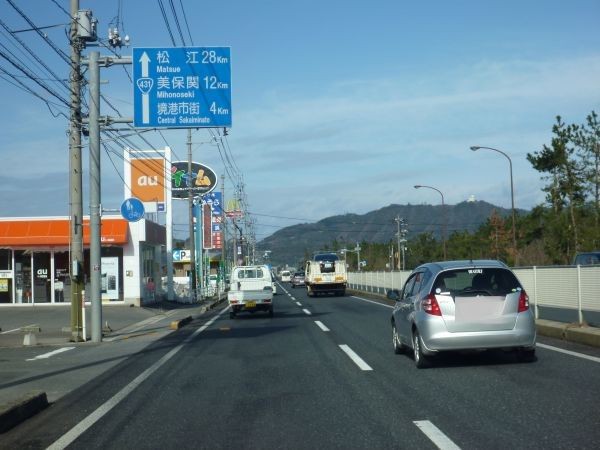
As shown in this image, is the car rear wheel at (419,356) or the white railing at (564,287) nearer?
the car rear wheel at (419,356)

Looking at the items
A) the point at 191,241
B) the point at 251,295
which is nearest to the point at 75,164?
the point at 251,295

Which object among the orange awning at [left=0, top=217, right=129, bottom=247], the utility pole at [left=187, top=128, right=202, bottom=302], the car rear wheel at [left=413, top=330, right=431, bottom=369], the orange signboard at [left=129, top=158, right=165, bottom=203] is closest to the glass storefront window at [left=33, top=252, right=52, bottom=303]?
the orange awning at [left=0, top=217, right=129, bottom=247]

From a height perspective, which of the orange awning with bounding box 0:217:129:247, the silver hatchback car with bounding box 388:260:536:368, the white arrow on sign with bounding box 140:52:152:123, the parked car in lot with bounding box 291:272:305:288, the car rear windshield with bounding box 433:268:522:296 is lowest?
the parked car in lot with bounding box 291:272:305:288

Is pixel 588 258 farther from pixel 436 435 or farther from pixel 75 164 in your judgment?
pixel 436 435

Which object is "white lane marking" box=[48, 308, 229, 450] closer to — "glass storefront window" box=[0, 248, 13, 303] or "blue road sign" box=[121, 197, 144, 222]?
"blue road sign" box=[121, 197, 144, 222]

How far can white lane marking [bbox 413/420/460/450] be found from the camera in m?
6.35

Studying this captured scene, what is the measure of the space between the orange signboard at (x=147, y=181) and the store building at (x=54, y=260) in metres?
3.07

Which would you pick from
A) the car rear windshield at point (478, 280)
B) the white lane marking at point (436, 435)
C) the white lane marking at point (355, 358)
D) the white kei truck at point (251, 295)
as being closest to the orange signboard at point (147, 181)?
the white kei truck at point (251, 295)

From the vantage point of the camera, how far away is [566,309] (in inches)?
638

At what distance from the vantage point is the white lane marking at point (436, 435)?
6.35 metres

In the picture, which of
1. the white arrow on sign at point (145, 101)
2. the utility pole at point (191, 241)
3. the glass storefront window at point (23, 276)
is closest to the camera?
the white arrow on sign at point (145, 101)

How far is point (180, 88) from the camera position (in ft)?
61.3

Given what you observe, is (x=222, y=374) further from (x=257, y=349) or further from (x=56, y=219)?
(x=56, y=219)

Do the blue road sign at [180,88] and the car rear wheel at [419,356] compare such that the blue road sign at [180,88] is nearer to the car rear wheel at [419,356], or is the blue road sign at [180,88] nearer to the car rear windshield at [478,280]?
the car rear windshield at [478,280]
